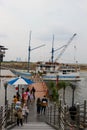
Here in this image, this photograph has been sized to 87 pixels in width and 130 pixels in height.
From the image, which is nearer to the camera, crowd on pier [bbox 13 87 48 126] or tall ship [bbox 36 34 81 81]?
crowd on pier [bbox 13 87 48 126]

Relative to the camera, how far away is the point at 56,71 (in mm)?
106625

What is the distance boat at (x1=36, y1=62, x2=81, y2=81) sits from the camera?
348 ft

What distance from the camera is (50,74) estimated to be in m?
107

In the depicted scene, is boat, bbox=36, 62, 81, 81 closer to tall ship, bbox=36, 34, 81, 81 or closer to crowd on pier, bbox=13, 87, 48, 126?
tall ship, bbox=36, 34, 81, 81

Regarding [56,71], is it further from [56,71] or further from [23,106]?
[23,106]

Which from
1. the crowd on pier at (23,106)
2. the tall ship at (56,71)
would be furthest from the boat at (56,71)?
the crowd on pier at (23,106)

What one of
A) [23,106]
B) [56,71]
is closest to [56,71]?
[56,71]

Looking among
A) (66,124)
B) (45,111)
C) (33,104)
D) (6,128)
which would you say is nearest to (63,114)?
(66,124)

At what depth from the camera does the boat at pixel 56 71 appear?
348 ft

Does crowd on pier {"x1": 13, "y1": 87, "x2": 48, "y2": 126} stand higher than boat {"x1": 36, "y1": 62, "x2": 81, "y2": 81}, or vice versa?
boat {"x1": 36, "y1": 62, "x2": 81, "y2": 81}

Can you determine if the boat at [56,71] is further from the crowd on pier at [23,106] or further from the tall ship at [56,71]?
the crowd on pier at [23,106]

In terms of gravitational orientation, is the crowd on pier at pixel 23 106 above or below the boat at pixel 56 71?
below

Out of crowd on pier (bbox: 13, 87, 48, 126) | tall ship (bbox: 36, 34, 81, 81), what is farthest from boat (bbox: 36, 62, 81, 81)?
crowd on pier (bbox: 13, 87, 48, 126)

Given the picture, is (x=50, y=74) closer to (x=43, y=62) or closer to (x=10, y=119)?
(x=43, y=62)
